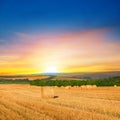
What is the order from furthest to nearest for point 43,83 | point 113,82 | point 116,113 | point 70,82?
1. point 43,83
2. point 70,82
3. point 113,82
4. point 116,113

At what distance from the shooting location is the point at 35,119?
9.85 m

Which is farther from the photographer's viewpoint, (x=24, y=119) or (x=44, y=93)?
(x=44, y=93)

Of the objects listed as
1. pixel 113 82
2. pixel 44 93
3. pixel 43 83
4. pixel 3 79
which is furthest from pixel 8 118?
pixel 3 79

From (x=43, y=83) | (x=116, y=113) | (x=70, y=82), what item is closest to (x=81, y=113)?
(x=116, y=113)

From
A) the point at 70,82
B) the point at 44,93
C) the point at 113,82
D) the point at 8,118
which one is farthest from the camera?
the point at 70,82

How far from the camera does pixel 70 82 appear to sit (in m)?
46.3

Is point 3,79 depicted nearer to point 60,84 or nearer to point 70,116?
point 60,84

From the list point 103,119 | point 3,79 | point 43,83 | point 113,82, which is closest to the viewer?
point 103,119

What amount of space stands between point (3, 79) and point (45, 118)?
7944 centimetres

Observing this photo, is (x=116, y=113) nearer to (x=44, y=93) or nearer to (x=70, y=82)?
(x=44, y=93)

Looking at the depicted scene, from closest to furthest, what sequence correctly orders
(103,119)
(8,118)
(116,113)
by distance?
(103,119) < (8,118) < (116,113)

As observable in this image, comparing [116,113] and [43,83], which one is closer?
[116,113]

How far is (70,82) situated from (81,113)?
35.4 meters

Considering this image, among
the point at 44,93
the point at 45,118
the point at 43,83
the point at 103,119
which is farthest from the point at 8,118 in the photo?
the point at 43,83
